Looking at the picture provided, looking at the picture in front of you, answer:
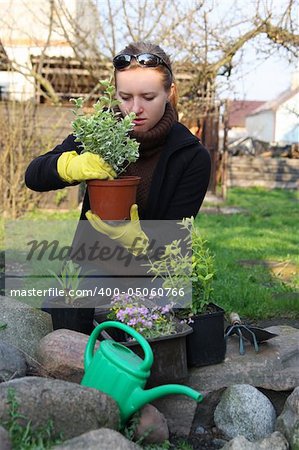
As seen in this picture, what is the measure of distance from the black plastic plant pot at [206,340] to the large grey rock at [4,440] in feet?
2.96

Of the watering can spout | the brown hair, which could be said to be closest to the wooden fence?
the brown hair

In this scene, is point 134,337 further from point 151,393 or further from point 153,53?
point 153,53

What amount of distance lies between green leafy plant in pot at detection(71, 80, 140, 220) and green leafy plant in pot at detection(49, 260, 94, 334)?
34 cm

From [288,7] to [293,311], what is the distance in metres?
7.29

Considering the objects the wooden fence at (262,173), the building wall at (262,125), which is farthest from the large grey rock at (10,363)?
the building wall at (262,125)

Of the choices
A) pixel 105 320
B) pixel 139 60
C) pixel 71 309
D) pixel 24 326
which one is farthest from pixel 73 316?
pixel 139 60

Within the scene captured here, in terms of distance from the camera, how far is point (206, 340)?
248cm

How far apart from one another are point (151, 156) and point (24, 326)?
3.19ft

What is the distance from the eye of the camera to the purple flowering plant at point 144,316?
7.67 ft

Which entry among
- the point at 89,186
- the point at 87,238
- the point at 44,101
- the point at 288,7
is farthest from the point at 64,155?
the point at 44,101

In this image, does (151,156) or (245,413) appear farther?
(151,156)

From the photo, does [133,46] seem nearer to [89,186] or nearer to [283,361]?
[89,186]

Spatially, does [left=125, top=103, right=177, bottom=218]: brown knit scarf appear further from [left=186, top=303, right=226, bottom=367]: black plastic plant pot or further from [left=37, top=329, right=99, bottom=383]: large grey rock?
[left=37, top=329, right=99, bottom=383]: large grey rock

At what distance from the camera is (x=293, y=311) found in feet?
13.5
